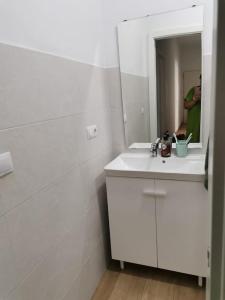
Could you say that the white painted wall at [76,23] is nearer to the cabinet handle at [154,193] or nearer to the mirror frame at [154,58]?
the mirror frame at [154,58]

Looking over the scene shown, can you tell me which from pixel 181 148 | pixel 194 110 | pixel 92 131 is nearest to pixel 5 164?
pixel 92 131

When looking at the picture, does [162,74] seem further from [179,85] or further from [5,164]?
[5,164]

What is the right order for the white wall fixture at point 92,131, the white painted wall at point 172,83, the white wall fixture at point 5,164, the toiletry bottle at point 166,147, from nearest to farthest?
the white wall fixture at point 5,164 < the white wall fixture at point 92,131 < the white painted wall at point 172,83 < the toiletry bottle at point 166,147

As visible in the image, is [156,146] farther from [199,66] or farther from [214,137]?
[214,137]

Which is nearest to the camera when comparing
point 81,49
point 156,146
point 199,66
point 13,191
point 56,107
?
point 13,191

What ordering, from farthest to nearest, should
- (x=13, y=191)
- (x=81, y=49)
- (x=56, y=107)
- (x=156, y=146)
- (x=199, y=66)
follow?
(x=156, y=146) → (x=199, y=66) → (x=81, y=49) → (x=56, y=107) → (x=13, y=191)

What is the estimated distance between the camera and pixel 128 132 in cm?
193

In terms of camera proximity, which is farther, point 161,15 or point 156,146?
point 156,146

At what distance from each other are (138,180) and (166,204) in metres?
0.25

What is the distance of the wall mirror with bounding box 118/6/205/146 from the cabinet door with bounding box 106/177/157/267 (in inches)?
18.7

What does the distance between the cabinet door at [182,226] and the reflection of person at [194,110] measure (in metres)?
0.48

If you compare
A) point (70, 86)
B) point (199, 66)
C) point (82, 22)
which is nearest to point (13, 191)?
point (70, 86)

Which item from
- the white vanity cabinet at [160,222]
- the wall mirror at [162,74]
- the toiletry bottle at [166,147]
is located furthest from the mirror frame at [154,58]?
the white vanity cabinet at [160,222]

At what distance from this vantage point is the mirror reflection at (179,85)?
162cm
